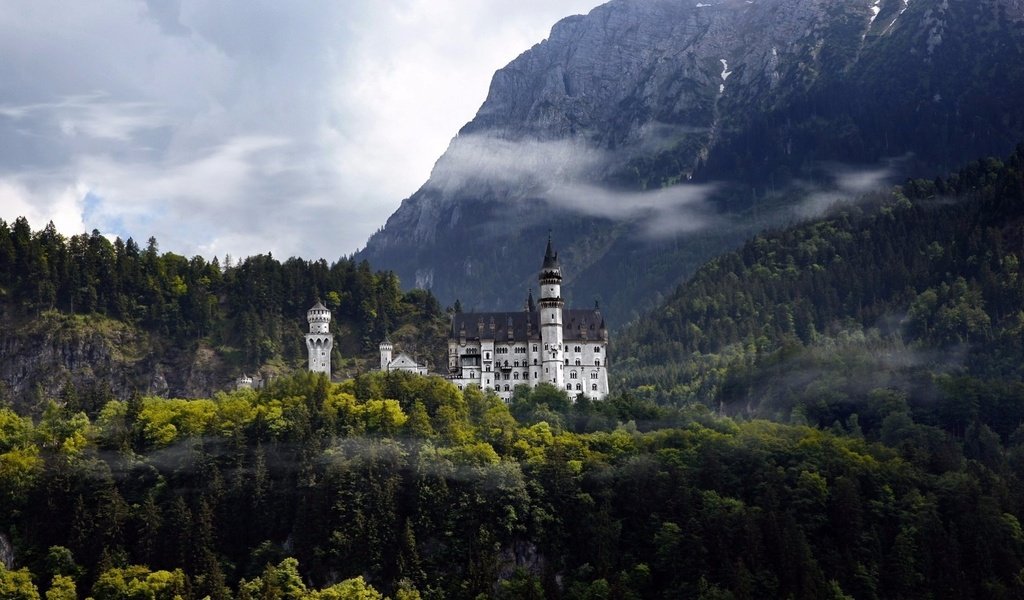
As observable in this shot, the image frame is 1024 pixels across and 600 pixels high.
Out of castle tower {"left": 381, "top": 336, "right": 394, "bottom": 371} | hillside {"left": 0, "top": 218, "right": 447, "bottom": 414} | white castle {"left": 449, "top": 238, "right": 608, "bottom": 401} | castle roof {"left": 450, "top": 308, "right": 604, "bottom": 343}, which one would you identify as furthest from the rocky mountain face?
white castle {"left": 449, "top": 238, "right": 608, "bottom": 401}

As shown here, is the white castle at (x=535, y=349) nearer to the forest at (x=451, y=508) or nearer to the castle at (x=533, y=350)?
the castle at (x=533, y=350)

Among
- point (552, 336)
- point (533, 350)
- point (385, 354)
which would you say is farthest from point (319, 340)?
point (552, 336)

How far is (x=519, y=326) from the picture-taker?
452 feet

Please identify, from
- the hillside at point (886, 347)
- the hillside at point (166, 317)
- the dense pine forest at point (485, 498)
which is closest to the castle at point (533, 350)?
the dense pine forest at point (485, 498)

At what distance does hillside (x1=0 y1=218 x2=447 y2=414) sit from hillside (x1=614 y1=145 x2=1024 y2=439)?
127 feet

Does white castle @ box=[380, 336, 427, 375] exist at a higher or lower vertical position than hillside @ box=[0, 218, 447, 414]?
lower

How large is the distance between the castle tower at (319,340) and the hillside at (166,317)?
4.44 meters

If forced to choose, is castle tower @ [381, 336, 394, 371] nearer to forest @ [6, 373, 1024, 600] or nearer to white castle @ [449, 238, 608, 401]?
white castle @ [449, 238, 608, 401]

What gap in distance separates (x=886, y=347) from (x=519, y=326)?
5629 cm

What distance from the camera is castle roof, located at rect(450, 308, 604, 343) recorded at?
137250mm

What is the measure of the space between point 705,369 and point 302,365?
59242 mm

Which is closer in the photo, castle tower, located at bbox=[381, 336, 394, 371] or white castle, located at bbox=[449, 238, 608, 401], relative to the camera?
white castle, located at bbox=[449, 238, 608, 401]

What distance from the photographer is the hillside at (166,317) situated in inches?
5802

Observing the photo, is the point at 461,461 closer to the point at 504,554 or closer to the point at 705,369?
the point at 504,554
